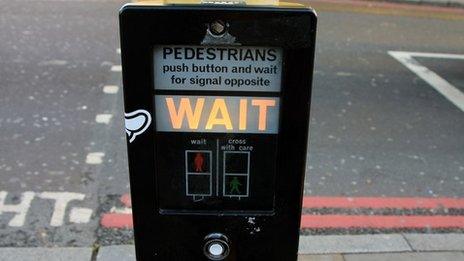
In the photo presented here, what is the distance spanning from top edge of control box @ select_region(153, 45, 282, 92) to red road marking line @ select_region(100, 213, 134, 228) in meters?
2.04

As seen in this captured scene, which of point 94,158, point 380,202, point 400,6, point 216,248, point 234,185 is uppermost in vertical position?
point 234,185

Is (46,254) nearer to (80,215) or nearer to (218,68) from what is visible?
(80,215)

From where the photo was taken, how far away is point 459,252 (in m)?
3.48

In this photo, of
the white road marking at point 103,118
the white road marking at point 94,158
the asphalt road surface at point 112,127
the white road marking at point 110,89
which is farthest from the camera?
the white road marking at point 110,89

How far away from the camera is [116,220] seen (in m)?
3.87

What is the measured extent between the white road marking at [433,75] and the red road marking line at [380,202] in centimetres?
234

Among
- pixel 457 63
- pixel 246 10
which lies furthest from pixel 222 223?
pixel 457 63

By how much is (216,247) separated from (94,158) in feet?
9.15

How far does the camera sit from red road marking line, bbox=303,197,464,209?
4230 mm

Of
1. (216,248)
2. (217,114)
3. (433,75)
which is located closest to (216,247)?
(216,248)

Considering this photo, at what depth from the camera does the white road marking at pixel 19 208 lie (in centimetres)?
380

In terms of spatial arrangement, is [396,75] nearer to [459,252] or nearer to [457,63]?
[457,63]

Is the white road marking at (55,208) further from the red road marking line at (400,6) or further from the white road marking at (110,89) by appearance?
the red road marking line at (400,6)

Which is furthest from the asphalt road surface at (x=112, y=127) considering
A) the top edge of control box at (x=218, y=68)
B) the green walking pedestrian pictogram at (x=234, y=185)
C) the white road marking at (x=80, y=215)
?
the top edge of control box at (x=218, y=68)
